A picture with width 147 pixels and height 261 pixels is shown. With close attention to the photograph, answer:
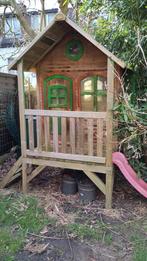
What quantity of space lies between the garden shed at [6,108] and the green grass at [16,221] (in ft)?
6.58

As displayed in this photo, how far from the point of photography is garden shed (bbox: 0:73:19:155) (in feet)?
17.4

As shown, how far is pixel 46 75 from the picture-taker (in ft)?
14.3

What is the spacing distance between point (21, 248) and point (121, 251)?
3.51 ft

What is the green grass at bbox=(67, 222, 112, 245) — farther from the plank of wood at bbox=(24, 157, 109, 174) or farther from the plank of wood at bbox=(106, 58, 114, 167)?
the plank of wood at bbox=(106, 58, 114, 167)

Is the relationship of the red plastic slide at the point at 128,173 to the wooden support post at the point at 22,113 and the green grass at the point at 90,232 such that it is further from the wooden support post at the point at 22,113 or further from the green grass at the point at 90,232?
the wooden support post at the point at 22,113

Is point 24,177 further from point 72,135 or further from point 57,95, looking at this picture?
point 57,95

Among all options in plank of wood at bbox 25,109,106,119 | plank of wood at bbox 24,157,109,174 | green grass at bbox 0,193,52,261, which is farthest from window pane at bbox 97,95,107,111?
green grass at bbox 0,193,52,261

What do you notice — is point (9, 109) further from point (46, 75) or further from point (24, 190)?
point (24, 190)

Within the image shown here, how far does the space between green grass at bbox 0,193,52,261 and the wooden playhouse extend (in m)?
0.40

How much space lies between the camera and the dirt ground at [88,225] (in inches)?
101

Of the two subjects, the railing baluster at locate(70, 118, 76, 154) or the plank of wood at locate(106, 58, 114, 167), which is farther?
the railing baluster at locate(70, 118, 76, 154)

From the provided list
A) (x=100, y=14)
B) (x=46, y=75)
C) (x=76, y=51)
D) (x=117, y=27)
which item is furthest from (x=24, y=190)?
(x=100, y=14)

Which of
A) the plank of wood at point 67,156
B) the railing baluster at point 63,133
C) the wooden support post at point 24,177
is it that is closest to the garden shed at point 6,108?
the wooden support post at point 24,177

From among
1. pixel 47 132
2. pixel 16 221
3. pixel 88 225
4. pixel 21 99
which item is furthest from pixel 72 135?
pixel 16 221
